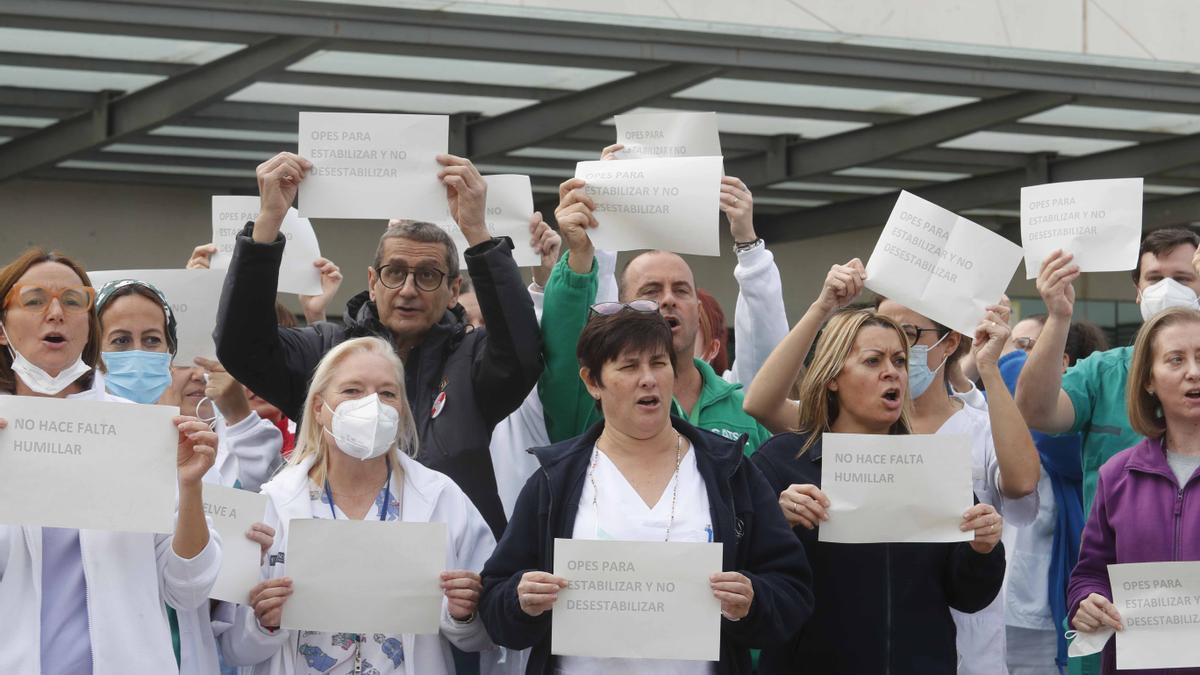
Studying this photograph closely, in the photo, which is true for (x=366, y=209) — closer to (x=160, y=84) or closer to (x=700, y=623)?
(x=700, y=623)

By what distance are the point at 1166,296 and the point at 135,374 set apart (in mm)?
3418

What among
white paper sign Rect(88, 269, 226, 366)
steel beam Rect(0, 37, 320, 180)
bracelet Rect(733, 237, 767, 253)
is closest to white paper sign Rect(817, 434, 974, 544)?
bracelet Rect(733, 237, 767, 253)

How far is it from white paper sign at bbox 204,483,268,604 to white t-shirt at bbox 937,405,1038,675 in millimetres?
2036

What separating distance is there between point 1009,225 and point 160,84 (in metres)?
10.3

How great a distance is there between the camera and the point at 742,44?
1025cm

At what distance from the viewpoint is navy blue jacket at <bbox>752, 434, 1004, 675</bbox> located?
170 inches

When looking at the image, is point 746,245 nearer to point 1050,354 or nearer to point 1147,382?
point 1050,354

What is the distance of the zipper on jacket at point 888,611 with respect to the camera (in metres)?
4.29

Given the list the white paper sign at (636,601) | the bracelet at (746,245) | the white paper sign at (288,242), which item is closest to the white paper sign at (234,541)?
the white paper sign at (636,601)

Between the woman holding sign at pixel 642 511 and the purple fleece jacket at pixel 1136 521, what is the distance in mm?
970

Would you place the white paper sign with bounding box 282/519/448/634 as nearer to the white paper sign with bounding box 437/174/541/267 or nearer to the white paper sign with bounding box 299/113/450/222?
the white paper sign with bounding box 299/113/450/222

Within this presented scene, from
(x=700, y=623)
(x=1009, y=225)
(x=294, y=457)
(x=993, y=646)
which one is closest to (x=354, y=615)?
(x=294, y=457)

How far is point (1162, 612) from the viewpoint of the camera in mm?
4273

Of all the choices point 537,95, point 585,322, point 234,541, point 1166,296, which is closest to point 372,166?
→ point 585,322
